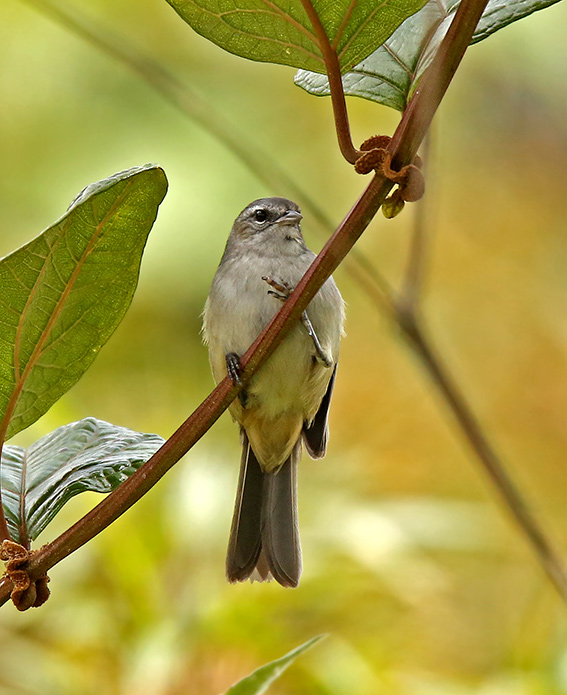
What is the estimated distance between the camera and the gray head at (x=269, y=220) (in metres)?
3.28

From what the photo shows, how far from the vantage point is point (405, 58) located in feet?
4.95

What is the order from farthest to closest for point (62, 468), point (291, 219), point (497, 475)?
point (291, 219) → point (497, 475) → point (62, 468)

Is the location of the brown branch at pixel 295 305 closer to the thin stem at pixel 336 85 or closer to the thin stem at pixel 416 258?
the thin stem at pixel 336 85

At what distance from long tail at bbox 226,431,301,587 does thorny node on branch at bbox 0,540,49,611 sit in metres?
1.27

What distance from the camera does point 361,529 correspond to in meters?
3.31

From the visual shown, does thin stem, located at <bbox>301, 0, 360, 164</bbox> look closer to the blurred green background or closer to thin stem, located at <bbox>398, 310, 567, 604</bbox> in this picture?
thin stem, located at <bbox>398, 310, 567, 604</bbox>

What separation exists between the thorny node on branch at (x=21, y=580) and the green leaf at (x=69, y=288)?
0.25 metres

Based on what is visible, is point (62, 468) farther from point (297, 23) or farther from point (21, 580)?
point (297, 23)

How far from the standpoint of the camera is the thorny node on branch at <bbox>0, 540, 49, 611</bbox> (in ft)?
4.16

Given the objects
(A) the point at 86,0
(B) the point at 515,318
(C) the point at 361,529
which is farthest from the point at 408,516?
(B) the point at 515,318

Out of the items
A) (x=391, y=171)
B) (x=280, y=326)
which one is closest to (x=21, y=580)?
(x=280, y=326)

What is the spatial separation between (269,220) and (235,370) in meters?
2.09

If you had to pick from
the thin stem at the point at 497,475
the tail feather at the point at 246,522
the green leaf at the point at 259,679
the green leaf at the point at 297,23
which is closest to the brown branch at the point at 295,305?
the green leaf at the point at 297,23

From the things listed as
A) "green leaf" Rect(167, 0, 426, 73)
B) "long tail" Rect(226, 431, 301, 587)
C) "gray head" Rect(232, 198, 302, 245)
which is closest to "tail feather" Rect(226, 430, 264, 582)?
"long tail" Rect(226, 431, 301, 587)
